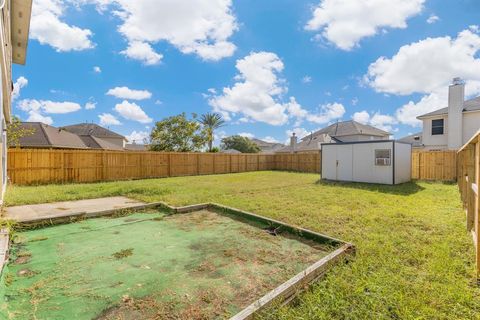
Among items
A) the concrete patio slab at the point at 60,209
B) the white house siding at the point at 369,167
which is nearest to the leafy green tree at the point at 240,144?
the white house siding at the point at 369,167

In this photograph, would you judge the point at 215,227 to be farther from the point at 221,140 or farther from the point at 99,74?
the point at 221,140

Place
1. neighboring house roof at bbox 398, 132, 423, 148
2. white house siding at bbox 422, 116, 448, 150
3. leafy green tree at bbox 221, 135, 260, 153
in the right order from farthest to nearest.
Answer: leafy green tree at bbox 221, 135, 260, 153 → neighboring house roof at bbox 398, 132, 423, 148 → white house siding at bbox 422, 116, 448, 150

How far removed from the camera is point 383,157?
1138cm

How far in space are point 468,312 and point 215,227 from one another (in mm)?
3497

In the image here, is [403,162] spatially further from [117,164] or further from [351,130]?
[351,130]

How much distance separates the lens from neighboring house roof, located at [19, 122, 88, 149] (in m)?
16.2

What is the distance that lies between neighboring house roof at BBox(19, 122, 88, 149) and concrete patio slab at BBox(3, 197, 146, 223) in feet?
41.1

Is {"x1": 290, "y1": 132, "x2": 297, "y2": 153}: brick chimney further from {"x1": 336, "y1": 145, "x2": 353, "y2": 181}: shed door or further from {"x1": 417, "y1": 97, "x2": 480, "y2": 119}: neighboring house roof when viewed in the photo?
{"x1": 336, "y1": 145, "x2": 353, "y2": 181}: shed door

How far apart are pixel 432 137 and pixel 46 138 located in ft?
88.6

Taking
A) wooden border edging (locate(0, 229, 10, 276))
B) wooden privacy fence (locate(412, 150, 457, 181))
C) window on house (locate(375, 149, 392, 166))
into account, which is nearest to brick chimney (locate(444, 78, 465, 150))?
wooden privacy fence (locate(412, 150, 457, 181))

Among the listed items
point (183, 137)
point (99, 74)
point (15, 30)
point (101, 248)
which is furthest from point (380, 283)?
point (183, 137)

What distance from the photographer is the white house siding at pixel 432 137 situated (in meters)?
16.4

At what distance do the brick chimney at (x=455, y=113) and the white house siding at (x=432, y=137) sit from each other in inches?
20.2

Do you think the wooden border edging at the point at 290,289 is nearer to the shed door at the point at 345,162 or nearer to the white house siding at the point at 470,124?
the shed door at the point at 345,162
